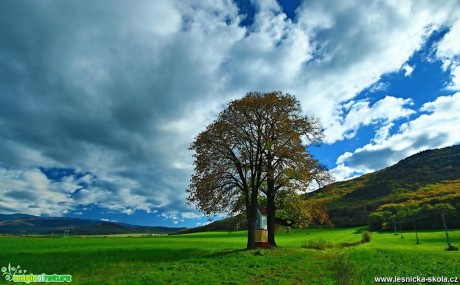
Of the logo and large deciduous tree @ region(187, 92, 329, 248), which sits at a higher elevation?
large deciduous tree @ region(187, 92, 329, 248)

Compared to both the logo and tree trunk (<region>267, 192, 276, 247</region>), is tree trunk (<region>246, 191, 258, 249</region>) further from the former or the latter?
the logo

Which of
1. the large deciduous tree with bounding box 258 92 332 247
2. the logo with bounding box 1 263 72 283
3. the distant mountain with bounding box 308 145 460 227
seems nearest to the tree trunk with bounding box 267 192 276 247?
the large deciduous tree with bounding box 258 92 332 247

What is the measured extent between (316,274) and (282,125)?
2116 centimetres

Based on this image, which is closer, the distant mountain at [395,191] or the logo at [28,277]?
the logo at [28,277]

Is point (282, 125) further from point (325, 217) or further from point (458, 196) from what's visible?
point (458, 196)

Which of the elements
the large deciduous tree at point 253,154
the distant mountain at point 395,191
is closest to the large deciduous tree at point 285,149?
the large deciduous tree at point 253,154

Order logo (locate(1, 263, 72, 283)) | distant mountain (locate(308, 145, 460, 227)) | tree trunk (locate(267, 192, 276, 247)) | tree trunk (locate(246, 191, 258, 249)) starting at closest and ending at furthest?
logo (locate(1, 263, 72, 283)), tree trunk (locate(246, 191, 258, 249)), tree trunk (locate(267, 192, 276, 247)), distant mountain (locate(308, 145, 460, 227))

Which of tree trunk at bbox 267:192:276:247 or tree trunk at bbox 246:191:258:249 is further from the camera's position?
tree trunk at bbox 267:192:276:247

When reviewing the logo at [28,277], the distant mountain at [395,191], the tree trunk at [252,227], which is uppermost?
the distant mountain at [395,191]

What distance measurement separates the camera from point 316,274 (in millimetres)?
20484

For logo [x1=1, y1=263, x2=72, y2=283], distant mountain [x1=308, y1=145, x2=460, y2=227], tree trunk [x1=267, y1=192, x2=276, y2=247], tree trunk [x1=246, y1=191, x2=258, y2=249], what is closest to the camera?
logo [x1=1, y1=263, x2=72, y2=283]

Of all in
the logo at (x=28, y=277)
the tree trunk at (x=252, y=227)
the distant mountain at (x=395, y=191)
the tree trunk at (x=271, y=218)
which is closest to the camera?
the logo at (x=28, y=277)

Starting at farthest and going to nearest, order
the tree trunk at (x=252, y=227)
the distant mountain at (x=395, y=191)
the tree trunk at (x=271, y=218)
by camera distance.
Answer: the distant mountain at (x=395, y=191)
the tree trunk at (x=271, y=218)
the tree trunk at (x=252, y=227)

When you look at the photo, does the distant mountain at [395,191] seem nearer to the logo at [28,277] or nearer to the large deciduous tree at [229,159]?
the large deciduous tree at [229,159]
